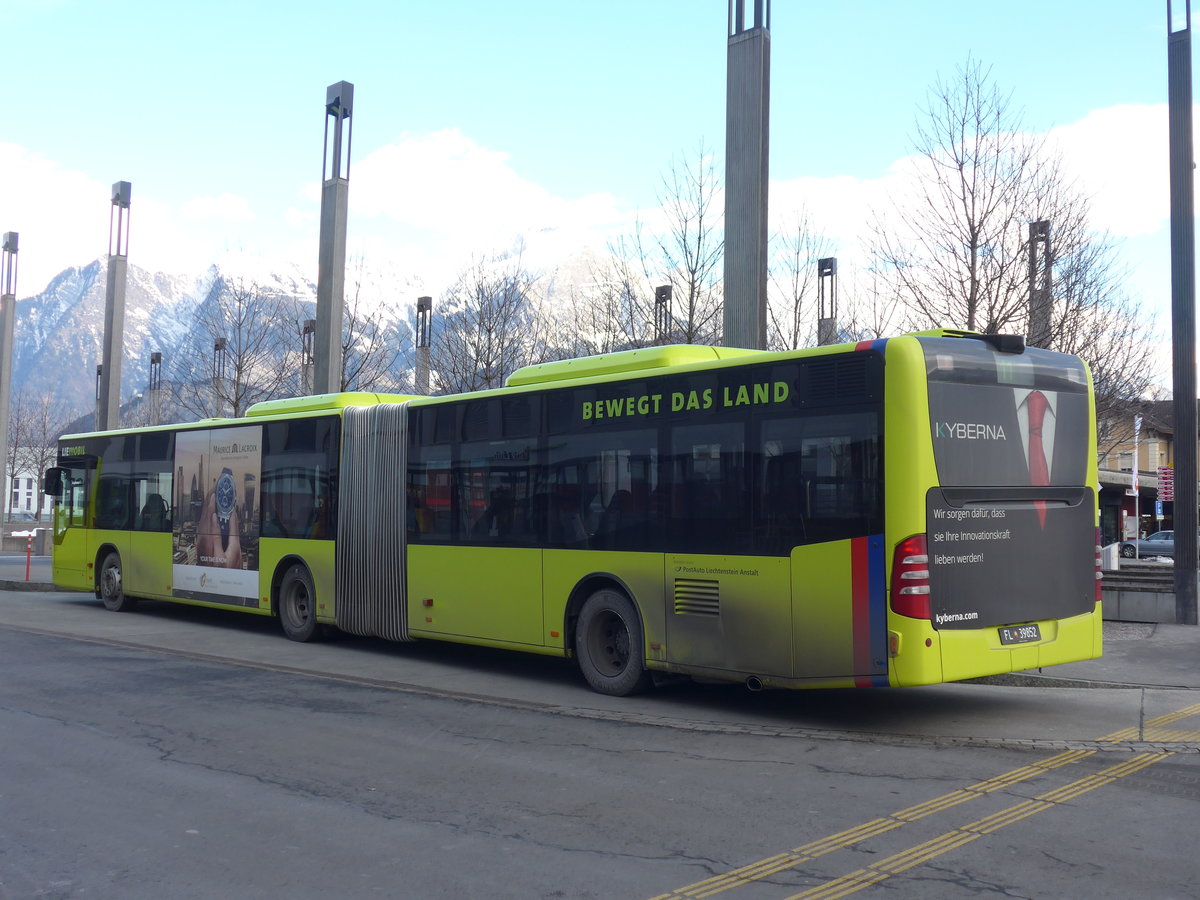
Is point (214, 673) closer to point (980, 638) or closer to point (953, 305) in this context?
point (980, 638)

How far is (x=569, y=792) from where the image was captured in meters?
7.07

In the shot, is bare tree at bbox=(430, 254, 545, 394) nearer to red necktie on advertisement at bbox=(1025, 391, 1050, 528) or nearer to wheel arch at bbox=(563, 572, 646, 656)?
wheel arch at bbox=(563, 572, 646, 656)

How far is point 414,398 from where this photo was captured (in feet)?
46.3

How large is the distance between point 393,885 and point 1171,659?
35.0ft

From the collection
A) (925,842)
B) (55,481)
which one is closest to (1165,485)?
(55,481)

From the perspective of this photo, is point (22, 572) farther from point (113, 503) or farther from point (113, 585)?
point (113, 503)

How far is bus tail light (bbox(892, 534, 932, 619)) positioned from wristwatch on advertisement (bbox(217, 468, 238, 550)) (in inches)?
419

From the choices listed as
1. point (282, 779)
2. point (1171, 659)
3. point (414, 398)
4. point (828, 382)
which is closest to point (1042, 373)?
point (828, 382)

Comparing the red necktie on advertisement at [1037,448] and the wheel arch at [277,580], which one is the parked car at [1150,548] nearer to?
the wheel arch at [277,580]

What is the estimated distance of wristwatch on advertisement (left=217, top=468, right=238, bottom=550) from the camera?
53.9ft

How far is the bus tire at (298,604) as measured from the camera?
48.9ft

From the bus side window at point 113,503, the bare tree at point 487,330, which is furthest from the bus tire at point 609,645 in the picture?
the bare tree at point 487,330

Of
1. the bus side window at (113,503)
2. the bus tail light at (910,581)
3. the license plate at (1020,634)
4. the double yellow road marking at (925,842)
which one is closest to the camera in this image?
the double yellow road marking at (925,842)

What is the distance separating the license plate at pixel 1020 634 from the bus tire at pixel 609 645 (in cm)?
316
